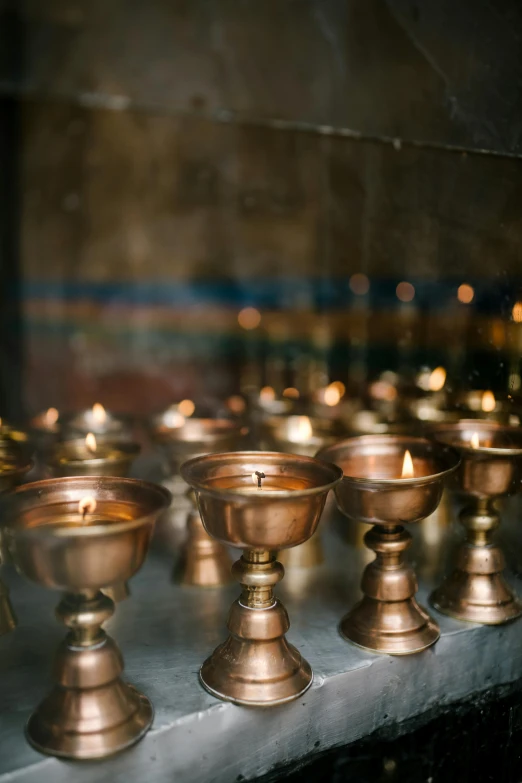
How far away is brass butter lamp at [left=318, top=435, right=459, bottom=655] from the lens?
1.13m

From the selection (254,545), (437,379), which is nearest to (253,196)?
(437,379)

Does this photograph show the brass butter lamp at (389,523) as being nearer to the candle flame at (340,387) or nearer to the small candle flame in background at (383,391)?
the small candle flame in background at (383,391)

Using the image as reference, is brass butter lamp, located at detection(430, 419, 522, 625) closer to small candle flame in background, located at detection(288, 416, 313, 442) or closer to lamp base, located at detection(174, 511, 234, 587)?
small candle flame in background, located at detection(288, 416, 313, 442)

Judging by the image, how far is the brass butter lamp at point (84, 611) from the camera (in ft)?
2.85

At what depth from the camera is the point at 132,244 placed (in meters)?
3.46

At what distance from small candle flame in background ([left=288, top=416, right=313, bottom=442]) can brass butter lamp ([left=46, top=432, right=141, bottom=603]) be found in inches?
14.1

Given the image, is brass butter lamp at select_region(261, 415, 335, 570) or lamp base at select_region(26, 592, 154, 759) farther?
brass butter lamp at select_region(261, 415, 335, 570)

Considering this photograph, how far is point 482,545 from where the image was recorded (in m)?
1.36

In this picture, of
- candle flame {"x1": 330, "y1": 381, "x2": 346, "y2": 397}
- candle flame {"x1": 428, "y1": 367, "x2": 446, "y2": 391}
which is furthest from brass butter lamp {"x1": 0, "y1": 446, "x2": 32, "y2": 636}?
candle flame {"x1": 330, "y1": 381, "x2": 346, "y2": 397}

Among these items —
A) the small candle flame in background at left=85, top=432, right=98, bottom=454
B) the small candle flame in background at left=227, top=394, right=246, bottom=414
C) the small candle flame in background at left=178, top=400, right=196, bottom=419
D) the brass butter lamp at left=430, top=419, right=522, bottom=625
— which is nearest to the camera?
the brass butter lamp at left=430, top=419, right=522, bottom=625

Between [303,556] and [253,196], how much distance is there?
2254mm

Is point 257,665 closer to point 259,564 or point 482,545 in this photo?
point 259,564

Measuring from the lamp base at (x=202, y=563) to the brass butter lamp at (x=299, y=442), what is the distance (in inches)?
5.3

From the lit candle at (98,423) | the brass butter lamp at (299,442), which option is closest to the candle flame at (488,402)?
the brass butter lamp at (299,442)
